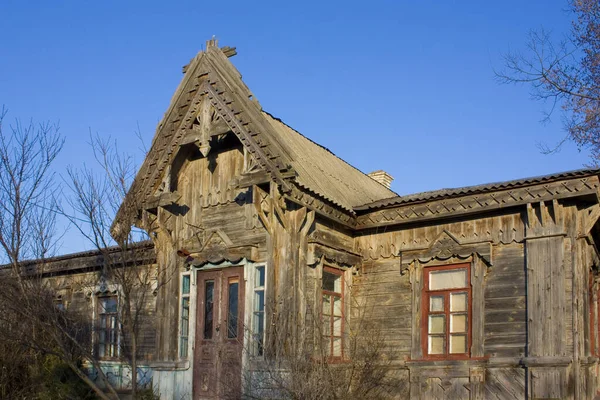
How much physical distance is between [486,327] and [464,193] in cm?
227

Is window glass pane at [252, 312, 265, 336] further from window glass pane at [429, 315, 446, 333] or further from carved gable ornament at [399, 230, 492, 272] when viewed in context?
window glass pane at [429, 315, 446, 333]

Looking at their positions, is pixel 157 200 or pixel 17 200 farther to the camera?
pixel 157 200

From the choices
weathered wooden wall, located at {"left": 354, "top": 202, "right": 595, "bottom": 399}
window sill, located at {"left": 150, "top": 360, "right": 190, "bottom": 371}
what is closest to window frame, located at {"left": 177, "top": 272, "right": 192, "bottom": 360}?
window sill, located at {"left": 150, "top": 360, "right": 190, "bottom": 371}

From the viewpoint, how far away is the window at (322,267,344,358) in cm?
1239

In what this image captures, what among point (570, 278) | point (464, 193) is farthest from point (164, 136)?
point (570, 278)

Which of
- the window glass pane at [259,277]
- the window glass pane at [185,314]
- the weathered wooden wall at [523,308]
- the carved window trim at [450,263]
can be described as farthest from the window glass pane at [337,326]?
the window glass pane at [185,314]

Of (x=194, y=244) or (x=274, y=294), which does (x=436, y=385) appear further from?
(x=194, y=244)

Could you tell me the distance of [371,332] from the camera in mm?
12586

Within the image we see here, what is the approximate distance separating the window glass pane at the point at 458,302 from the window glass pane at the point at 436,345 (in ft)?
1.87

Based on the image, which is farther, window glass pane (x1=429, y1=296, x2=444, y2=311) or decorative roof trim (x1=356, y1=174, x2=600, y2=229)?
window glass pane (x1=429, y1=296, x2=444, y2=311)

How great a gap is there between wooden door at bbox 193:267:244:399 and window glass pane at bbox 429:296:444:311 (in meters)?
3.41

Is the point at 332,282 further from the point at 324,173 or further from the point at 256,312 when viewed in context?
A: the point at 324,173

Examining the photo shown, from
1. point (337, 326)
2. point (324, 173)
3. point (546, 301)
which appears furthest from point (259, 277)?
point (546, 301)

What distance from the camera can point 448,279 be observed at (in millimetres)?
12141
